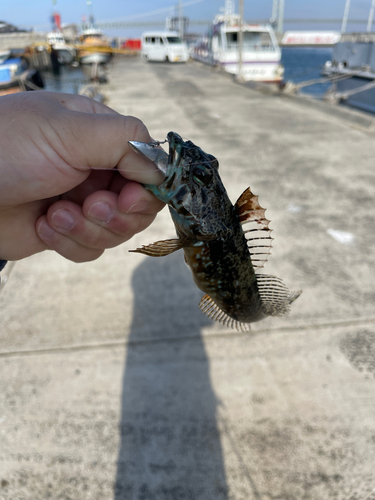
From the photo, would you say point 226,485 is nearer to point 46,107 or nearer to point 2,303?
point 46,107

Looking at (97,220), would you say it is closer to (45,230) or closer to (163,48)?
(45,230)

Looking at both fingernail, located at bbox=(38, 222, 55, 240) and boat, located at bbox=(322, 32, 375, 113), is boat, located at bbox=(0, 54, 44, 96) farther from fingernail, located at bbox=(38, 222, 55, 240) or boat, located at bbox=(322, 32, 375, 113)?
fingernail, located at bbox=(38, 222, 55, 240)

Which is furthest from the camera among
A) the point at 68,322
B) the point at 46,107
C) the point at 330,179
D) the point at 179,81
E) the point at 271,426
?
the point at 179,81

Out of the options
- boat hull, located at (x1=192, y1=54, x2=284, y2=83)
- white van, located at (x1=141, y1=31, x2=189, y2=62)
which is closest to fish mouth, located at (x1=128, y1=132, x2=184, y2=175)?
boat hull, located at (x1=192, y1=54, x2=284, y2=83)

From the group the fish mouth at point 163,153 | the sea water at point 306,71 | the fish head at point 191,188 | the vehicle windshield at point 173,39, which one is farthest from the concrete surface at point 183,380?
the vehicle windshield at point 173,39

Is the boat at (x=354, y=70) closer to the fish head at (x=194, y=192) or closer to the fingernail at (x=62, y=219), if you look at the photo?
the fish head at (x=194, y=192)

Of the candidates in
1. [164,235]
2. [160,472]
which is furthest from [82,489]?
[164,235]

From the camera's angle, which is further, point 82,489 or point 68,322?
point 68,322

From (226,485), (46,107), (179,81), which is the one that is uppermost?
(46,107)

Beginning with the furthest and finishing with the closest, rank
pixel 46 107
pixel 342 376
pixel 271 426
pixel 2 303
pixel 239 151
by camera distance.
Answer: pixel 239 151 < pixel 2 303 < pixel 342 376 < pixel 271 426 < pixel 46 107
